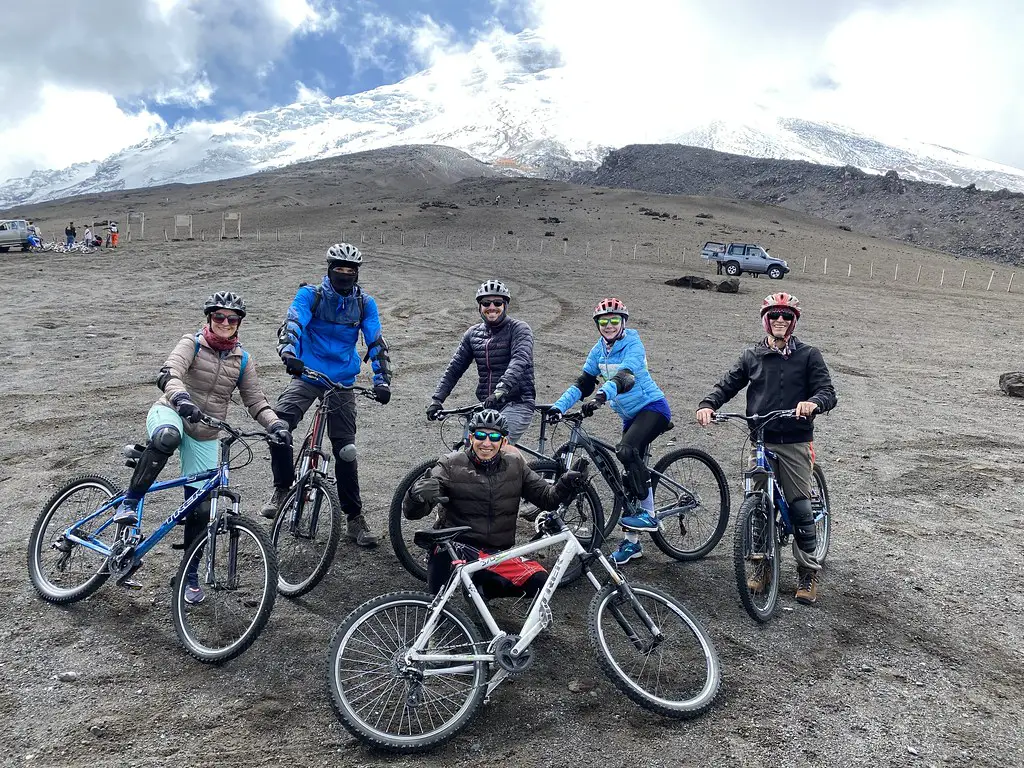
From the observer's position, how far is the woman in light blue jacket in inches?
237

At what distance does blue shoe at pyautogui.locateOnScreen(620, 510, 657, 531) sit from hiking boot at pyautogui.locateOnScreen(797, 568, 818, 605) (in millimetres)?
1288

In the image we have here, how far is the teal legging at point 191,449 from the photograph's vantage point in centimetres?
505

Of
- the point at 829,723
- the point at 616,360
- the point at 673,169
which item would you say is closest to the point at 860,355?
the point at 616,360

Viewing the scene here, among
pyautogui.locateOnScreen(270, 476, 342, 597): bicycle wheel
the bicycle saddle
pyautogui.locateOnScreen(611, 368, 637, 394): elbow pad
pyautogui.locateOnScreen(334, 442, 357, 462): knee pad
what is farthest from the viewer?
pyautogui.locateOnScreen(334, 442, 357, 462): knee pad

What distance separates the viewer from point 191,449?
205 inches

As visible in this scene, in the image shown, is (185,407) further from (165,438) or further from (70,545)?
(70,545)

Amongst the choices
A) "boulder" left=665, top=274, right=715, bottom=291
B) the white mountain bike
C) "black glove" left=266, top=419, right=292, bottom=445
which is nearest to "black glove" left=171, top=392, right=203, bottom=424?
"black glove" left=266, top=419, right=292, bottom=445

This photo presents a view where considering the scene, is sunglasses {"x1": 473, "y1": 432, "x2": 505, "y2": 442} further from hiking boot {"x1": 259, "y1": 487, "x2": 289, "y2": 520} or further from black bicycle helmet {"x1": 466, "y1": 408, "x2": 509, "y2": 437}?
hiking boot {"x1": 259, "y1": 487, "x2": 289, "y2": 520}

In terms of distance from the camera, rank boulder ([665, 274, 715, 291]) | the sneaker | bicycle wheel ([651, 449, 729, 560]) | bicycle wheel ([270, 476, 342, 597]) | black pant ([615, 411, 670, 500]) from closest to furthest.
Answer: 1. the sneaker
2. bicycle wheel ([270, 476, 342, 597])
3. black pant ([615, 411, 670, 500])
4. bicycle wheel ([651, 449, 729, 560])
5. boulder ([665, 274, 715, 291])

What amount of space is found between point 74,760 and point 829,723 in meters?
4.34

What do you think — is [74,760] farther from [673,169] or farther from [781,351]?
[673,169]

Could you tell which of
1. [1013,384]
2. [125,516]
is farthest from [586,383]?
[1013,384]

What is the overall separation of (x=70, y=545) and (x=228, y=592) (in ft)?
4.75

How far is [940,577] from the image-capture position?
239 inches
